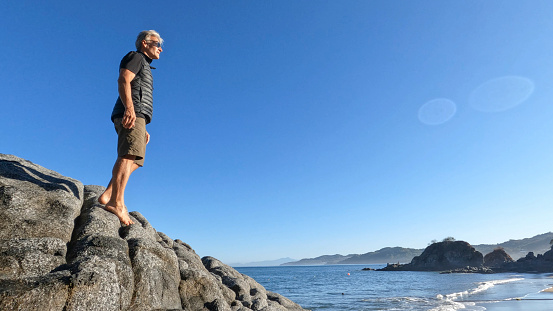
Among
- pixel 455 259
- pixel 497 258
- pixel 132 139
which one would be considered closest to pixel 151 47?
pixel 132 139

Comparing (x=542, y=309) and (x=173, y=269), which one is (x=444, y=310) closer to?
(x=542, y=309)

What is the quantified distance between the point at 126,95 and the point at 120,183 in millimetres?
1616

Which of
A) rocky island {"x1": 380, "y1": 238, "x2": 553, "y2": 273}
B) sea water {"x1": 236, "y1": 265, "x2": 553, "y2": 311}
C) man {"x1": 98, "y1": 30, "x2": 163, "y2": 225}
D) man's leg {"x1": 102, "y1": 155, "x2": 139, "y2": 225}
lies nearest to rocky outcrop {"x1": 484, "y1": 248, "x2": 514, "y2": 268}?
rocky island {"x1": 380, "y1": 238, "x2": 553, "y2": 273}

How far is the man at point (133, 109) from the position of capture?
5566mm

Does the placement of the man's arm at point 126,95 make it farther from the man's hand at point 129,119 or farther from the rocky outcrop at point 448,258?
the rocky outcrop at point 448,258

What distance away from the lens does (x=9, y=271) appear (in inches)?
158

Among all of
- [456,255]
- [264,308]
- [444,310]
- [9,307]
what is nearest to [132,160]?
[9,307]

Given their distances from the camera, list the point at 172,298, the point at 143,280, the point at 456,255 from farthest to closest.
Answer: the point at 456,255, the point at 172,298, the point at 143,280

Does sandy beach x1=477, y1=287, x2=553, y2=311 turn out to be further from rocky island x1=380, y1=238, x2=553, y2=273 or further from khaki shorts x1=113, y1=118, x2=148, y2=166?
rocky island x1=380, y1=238, x2=553, y2=273

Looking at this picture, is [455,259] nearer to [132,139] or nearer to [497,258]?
[497,258]

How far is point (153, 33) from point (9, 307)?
4.96 metres

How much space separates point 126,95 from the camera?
5531mm

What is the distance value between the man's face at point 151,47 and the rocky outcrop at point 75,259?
310 cm

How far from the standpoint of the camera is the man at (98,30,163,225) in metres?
5.57
